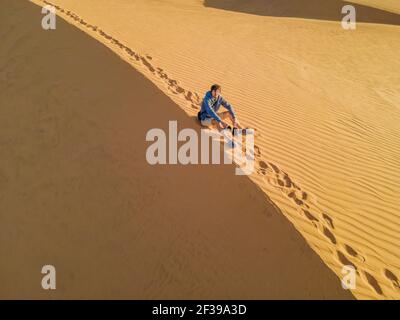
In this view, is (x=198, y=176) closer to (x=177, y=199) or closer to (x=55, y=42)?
(x=177, y=199)

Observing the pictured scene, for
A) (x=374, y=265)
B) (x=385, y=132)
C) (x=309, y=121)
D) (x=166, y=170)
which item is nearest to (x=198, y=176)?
(x=166, y=170)

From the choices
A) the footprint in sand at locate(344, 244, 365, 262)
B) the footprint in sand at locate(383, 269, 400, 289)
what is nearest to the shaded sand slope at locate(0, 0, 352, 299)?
the footprint in sand at locate(344, 244, 365, 262)

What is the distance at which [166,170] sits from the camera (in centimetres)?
457

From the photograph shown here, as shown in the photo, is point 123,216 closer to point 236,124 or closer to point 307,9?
point 236,124

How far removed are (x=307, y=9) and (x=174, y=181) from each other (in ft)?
50.4

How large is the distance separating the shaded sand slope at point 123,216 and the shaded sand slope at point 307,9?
42.8 feet

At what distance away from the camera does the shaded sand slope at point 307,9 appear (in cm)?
1488

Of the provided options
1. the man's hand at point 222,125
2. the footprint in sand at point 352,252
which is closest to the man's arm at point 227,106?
the man's hand at point 222,125

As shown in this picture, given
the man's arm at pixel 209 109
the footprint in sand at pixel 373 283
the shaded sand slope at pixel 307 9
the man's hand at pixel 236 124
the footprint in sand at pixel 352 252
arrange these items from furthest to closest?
the shaded sand slope at pixel 307 9, the man's hand at pixel 236 124, the man's arm at pixel 209 109, the footprint in sand at pixel 352 252, the footprint in sand at pixel 373 283

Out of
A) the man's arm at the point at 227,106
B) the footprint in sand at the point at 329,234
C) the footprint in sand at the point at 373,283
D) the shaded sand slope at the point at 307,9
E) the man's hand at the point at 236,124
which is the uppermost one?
the shaded sand slope at the point at 307,9

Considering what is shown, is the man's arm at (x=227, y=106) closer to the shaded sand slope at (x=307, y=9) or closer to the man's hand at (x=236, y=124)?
the man's hand at (x=236, y=124)

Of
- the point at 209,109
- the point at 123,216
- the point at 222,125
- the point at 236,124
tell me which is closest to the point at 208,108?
the point at 209,109

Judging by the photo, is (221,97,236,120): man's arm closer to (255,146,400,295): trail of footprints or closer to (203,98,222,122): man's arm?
(203,98,222,122): man's arm

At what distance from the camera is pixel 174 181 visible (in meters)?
4.43
